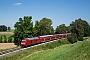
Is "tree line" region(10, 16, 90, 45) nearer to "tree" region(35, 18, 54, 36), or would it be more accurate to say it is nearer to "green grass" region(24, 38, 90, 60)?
"tree" region(35, 18, 54, 36)

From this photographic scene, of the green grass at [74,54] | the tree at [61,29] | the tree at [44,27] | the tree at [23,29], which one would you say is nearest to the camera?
the green grass at [74,54]

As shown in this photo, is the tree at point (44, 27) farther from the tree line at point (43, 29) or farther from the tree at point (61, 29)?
the tree at point (61, 29)

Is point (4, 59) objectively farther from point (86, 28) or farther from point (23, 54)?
point (86, 28)

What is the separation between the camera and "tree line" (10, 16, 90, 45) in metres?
66.0

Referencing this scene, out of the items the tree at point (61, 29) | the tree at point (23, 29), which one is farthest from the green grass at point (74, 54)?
the tree at point (61, 29)

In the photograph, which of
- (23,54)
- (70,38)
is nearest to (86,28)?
(70,38)

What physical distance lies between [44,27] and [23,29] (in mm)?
36150

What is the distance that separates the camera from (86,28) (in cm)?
10006

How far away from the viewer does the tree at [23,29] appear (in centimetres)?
6538

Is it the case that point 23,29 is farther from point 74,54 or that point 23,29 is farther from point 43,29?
point 74,54

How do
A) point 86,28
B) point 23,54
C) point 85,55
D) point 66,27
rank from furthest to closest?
point 66,27 → point 86,28 → point 23,54 → point 85,55

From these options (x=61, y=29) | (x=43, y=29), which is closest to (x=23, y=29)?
(x=43, y=29)

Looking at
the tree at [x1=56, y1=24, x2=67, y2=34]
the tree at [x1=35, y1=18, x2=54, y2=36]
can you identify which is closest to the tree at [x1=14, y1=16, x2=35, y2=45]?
the tree at [x1=35, y1=18, x2=54, y2=36]

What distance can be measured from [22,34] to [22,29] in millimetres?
Result: 2664
